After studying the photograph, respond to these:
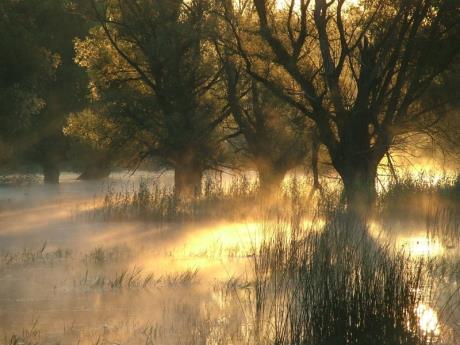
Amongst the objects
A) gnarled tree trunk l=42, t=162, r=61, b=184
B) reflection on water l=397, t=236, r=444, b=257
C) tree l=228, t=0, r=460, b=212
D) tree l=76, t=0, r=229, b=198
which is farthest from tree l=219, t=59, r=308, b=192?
gnarled tree trunk l=42, t=162, r=61, b=184

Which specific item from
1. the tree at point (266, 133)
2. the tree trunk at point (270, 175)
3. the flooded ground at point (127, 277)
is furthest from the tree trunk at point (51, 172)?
the flooded ground at point (127, 277)

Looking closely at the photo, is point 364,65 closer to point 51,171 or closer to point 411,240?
point 411,240

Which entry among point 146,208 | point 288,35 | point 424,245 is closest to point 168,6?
point 288,35

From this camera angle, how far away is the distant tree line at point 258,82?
69.3 feet

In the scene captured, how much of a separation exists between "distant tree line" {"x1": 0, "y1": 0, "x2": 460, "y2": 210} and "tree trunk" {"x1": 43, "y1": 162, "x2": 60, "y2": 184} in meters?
12.3

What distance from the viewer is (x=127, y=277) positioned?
12.2 meters

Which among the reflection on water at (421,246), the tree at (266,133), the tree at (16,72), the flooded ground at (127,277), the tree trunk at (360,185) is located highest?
the tree at (16,72)

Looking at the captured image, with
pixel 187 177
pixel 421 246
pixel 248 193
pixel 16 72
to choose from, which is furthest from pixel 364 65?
pixel 16 72

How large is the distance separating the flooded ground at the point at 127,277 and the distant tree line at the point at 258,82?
12.8ft

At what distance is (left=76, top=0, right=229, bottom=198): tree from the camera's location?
26.1 m

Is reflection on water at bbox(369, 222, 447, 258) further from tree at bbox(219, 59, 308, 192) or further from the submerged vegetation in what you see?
tree at bbox(219, 59, 308, 192)

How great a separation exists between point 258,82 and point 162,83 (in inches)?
112

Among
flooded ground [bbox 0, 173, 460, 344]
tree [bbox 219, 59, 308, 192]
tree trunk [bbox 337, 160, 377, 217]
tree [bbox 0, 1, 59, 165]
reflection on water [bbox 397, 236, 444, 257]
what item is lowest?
flooded ground [bbox 0, 173, 460, 344]

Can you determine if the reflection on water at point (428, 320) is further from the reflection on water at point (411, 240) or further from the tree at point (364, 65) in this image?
the tree at point (364, 65)
